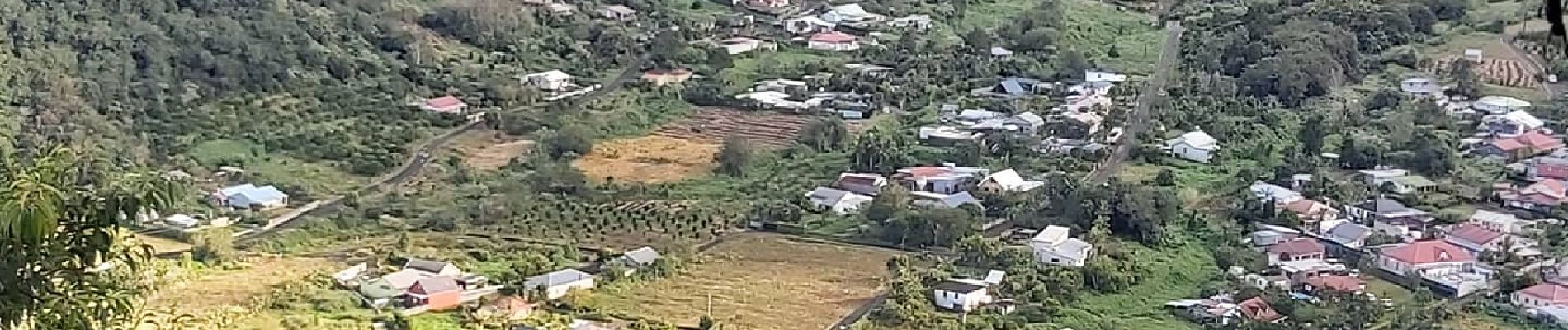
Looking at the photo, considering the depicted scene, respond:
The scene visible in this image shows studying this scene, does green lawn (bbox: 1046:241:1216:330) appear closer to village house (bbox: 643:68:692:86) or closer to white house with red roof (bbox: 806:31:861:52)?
village house (bbox: 643:68:692:86)

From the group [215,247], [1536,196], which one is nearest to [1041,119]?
[1536,196]

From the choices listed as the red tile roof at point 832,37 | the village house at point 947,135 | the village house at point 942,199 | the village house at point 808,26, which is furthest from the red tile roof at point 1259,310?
the village house at point 808,26

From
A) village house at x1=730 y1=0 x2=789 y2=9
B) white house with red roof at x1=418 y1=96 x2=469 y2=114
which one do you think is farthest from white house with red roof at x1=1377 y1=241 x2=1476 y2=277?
village house at x1=730 y1=0 x2=789 y2=9

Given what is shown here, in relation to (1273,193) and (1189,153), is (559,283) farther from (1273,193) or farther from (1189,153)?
(1189,153)

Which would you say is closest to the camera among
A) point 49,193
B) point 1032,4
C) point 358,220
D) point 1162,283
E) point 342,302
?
point 49,193

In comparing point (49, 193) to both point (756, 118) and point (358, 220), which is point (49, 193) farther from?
point (756, 118)

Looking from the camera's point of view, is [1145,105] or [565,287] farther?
[1145,105]

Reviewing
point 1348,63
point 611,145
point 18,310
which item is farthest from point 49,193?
point 1348,63
